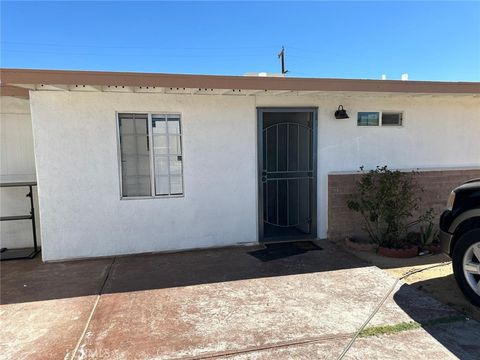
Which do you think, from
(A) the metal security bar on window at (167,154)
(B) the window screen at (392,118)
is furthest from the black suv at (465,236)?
(A) the metal security bar on window at (167,154)

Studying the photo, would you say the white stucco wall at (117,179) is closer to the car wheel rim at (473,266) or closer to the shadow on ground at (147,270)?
the shadow on ground at (147,270)

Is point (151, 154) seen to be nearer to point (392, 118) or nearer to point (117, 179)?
point (117, 179)

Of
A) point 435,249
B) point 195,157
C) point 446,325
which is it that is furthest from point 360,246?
point 195,157

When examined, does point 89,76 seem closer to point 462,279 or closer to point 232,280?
point 232,280

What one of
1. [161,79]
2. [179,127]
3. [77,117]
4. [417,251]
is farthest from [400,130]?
[77,117]

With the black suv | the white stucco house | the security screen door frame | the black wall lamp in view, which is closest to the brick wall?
the white stucco house

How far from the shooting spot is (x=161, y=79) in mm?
4406

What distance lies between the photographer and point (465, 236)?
3711 mm

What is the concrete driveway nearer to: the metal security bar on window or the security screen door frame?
the security screen door frame

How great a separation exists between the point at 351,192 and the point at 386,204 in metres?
0.69

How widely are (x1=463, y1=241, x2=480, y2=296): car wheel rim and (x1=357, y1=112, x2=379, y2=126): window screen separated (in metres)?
3.03

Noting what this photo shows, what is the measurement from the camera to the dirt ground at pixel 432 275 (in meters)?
3.72

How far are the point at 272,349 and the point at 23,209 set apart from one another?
5.03 m

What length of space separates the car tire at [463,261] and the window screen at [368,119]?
9.35ft
